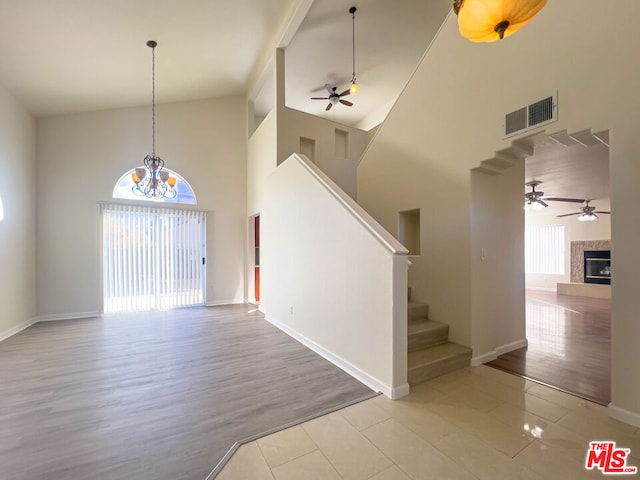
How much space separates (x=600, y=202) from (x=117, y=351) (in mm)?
11595

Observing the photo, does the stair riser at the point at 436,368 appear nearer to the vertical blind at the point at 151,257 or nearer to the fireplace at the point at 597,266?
the vertical blind at the point at 151,257

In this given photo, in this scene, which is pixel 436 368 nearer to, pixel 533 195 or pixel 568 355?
pixel 568 355

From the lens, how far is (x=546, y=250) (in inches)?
378

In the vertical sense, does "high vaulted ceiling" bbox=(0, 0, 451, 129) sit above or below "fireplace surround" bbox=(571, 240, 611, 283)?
above

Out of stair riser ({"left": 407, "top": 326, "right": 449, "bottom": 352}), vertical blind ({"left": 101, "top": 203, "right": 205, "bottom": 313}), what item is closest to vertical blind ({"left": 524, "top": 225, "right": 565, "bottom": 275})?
stair riser ({"left": 407, "top": 326, "right": 449, "bottom": 352})

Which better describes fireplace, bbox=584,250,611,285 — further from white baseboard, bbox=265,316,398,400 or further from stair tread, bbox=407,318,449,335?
white baseboard, bbox=265,316,398,400

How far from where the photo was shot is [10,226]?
4.29m

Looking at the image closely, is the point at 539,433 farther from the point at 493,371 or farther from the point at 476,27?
the point at 476,27

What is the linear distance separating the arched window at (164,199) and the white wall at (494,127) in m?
4.14

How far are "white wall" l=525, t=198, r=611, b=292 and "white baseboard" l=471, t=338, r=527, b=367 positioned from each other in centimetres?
660

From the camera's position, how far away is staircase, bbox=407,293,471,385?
272cm

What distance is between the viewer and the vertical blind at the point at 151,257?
5.58 m

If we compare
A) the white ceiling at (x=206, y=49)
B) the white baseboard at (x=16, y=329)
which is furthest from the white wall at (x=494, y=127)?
the white baseboard at (x=16, y=329)

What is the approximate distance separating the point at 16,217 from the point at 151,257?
211cm
